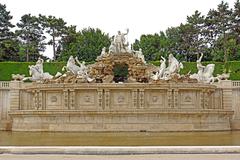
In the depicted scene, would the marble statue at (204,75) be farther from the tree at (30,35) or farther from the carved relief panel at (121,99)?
the tree at (30,35)

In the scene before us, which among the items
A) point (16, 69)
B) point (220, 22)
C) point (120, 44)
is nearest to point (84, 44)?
point (220, 22)

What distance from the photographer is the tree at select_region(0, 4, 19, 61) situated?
60.3 m

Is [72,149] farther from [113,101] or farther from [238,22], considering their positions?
[238,22]

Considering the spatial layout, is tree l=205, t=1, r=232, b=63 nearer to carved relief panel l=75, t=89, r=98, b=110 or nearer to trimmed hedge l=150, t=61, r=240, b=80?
trimmed hedge l=150, t=61, r=240, b=80

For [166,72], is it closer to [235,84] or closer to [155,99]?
[155,99]

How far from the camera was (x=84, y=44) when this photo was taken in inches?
2628

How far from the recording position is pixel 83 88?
33.5 metres

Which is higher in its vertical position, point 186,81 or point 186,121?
point 186,81

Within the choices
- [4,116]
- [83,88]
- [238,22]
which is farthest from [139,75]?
[238,22]

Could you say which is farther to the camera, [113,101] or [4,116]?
[4,116]

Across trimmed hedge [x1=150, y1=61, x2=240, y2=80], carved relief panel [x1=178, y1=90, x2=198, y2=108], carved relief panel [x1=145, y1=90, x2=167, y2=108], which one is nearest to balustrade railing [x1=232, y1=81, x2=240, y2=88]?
trimmed hedge [x1=150, y1=61, x2=240, y2=80]

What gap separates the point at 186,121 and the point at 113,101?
547 centimetres

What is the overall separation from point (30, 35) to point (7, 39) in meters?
6.53

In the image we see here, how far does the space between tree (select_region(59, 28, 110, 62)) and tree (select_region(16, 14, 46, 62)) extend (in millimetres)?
3708
